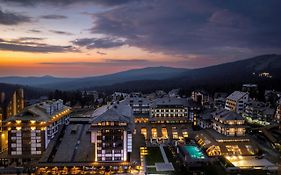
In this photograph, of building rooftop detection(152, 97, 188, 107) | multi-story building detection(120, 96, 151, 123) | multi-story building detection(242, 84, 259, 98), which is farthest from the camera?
multi-story building detection(242, 84, 259, 98)

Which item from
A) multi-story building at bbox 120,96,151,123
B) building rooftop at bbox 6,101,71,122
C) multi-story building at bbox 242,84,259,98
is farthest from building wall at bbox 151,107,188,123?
multi-story building at bbox 242,84,259,98

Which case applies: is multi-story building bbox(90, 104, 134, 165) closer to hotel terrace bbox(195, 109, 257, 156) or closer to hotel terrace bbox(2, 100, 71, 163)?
hotel terrace bbox(2, 100, 71, 163)

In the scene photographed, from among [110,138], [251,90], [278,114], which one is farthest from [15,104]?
[251,90]

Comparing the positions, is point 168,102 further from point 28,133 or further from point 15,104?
point 15,104

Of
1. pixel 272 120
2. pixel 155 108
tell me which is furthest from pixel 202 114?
pixel 272 120

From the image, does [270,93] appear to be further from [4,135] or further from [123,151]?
[4,135]
